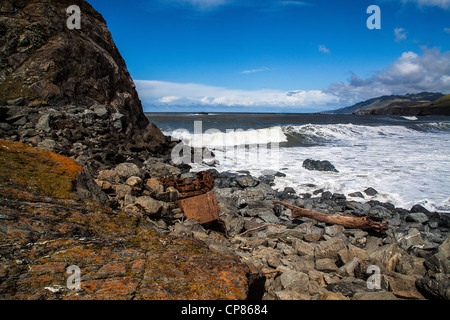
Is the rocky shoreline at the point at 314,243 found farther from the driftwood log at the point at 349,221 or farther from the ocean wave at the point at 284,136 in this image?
the ocean wave at the point at 284,136

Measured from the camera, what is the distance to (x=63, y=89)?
38.1 ft

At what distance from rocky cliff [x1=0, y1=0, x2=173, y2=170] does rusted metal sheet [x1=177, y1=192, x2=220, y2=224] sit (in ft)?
14.5

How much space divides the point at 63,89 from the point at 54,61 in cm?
136

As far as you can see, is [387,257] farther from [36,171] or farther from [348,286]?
[36,171]

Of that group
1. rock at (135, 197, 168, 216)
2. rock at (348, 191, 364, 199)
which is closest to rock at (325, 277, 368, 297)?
rock at (135, 197, 168, 216)

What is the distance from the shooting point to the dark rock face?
11031 millimetres

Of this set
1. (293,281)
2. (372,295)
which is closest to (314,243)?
(293,281)

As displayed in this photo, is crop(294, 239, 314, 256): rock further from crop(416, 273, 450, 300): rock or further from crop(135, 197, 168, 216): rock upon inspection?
crop(135, 197, 168, 216): rock

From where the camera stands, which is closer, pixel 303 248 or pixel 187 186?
pixel 303 248

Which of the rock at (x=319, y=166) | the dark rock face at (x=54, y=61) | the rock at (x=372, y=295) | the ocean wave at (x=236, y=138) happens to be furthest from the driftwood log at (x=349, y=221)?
the ocean wave at (x=236, y=138)
